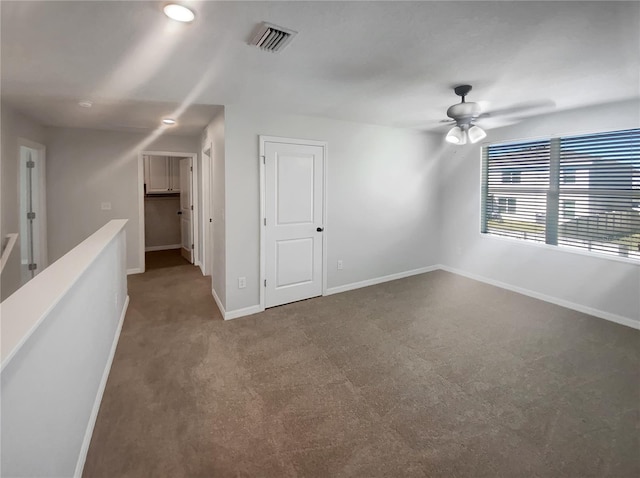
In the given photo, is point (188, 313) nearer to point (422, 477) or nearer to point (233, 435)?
point (233, 435)

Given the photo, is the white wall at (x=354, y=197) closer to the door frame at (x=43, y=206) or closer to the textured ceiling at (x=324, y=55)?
the textured ceiling at (x=324, y=55)

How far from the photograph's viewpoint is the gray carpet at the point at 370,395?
175 cm

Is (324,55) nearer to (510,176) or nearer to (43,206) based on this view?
(510,176)

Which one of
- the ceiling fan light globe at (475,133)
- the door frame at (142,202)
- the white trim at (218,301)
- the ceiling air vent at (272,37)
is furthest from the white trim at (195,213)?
the ceiling fan light globe at (475,133)

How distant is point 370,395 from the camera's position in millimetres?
2301

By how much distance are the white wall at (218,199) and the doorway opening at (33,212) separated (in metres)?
2.44

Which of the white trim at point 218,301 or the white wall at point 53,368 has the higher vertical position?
the white wall at point 53,368

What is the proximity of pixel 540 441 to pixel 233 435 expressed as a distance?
1.81 metres

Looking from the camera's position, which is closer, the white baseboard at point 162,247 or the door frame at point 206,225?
the door frame at point 206,225

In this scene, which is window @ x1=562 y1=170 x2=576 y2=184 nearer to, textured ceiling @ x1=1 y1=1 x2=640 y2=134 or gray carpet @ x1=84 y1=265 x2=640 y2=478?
textured ceiling @ x1=1 y1=1 x2=640 y2=134

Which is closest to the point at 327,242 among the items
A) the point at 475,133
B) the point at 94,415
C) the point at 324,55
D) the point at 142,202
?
the point at 475,133

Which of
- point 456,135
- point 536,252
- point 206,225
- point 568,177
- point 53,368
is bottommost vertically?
point 53,368

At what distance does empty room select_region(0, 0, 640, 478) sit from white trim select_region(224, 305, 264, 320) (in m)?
0.01

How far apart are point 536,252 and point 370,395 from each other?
3.37 meters
